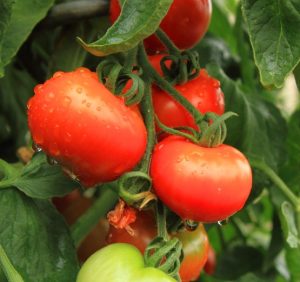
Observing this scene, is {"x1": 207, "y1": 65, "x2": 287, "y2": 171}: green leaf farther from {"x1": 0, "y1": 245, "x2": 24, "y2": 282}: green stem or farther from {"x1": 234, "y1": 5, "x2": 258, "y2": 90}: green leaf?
{"x1": 0, "y1": 245, "x2": 24, "y2": 282}: green stem

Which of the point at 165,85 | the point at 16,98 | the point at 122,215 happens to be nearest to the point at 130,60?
the point at 165,85

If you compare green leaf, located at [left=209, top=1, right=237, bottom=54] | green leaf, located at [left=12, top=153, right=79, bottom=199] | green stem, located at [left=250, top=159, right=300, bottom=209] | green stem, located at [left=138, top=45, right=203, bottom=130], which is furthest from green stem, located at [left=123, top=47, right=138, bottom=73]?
green leaf, located at [left=209, top=1, right=237, bottom=54]

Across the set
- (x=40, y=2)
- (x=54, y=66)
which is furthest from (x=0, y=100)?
(x=40, y=2)

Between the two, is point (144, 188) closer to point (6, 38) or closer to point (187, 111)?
point (187, 111)

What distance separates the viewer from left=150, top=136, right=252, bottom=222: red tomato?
557mm

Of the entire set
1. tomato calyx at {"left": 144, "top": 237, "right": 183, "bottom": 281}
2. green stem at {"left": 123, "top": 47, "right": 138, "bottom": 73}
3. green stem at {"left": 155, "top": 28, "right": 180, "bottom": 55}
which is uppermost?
green stem at {"left": 123, "top": 47, "right": 138, "bottom": 73}

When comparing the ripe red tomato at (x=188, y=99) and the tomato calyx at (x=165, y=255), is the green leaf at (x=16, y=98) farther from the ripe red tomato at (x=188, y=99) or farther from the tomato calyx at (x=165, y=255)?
the tomato calyx at (x=165, y=255)

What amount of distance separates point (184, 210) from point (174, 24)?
0.24m

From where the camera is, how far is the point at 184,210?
0.57 m

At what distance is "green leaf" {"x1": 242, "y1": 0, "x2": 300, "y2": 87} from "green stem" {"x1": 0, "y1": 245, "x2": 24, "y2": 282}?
0.27m

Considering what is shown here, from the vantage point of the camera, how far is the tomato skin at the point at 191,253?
0.69 meters

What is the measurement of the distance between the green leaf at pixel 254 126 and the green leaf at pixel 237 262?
312 mm

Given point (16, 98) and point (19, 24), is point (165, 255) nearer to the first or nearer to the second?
point (19, 24)

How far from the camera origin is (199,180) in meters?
0.56
